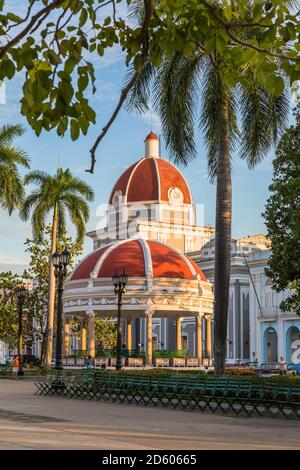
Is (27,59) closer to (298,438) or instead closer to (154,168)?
(298,438)

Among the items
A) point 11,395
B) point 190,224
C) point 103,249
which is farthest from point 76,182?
point 190,224

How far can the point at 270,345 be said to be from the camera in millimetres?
74625

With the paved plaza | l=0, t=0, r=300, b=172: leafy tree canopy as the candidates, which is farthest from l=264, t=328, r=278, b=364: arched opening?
l=0, t=0, r=300, b=172: leafy tree canopy

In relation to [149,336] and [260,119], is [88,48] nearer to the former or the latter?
[260,119]

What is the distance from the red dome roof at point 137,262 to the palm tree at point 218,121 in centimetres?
2376

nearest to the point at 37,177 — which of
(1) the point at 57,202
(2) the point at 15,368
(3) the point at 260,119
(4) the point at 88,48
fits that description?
(1) the point at 57,202

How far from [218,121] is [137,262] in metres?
26.0

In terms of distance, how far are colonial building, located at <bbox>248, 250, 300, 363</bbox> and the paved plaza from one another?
4987 cm

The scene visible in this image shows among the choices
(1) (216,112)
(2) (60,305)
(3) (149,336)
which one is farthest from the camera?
(3) (149,336)

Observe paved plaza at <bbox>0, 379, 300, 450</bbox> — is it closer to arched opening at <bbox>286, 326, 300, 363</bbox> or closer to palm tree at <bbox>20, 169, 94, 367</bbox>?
palm tree at <bbox>20, 169, 94, 367</bbox>

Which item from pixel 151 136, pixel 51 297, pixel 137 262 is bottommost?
pixel 51 297

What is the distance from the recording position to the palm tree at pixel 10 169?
42000mm

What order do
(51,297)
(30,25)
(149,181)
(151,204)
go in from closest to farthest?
(30,25) < (51,297) < (149,181) < (151,204)

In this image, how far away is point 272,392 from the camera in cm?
2050
